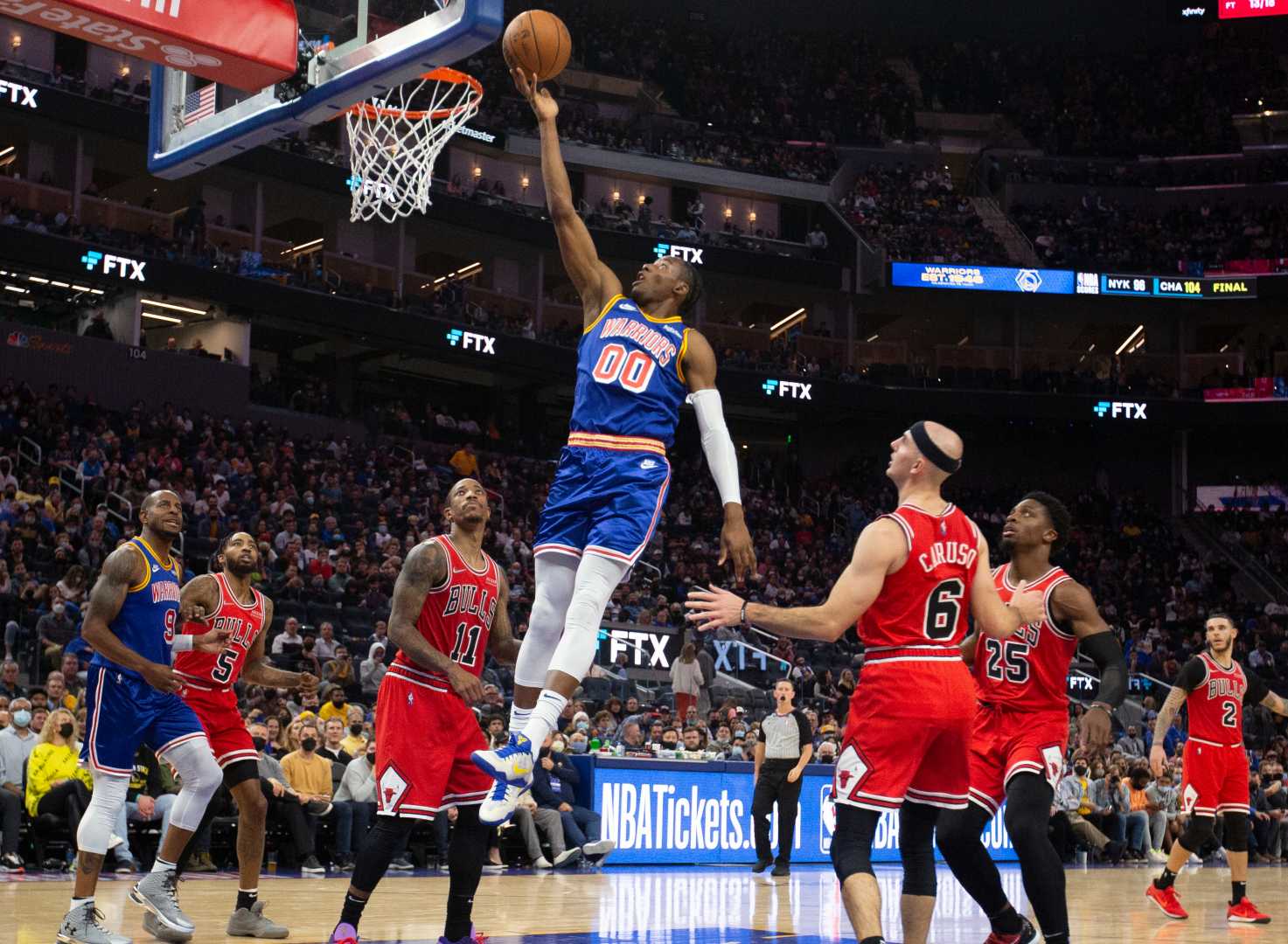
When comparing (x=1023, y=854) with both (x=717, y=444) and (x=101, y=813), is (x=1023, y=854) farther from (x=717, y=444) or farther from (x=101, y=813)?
(x=101, y=813)

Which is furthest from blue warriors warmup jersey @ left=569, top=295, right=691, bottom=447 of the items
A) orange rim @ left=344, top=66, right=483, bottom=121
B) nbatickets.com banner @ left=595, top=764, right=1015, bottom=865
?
nbatickets.com banner @ left=595, top=764, right=1015, bottom=865

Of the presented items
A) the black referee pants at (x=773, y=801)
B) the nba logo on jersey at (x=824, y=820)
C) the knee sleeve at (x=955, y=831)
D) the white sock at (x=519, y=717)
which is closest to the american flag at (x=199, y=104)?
the white sock at (x=519, y=717)

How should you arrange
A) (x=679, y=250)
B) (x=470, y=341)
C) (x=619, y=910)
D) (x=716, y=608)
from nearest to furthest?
(x=716, y=608) < (x=619, y=910) < (x=470, y=341) < (x=679, y=250)

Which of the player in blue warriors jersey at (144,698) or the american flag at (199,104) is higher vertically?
the american flag at (199,104)

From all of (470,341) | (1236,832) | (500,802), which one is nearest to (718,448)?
(500,802)

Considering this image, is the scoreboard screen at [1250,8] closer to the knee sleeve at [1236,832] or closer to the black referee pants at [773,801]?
the black referee pants at [773,801]

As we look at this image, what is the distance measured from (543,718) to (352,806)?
330 inches

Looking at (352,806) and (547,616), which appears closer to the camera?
(547,616)

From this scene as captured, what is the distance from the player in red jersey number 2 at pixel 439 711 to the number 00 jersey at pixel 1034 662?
2.65m

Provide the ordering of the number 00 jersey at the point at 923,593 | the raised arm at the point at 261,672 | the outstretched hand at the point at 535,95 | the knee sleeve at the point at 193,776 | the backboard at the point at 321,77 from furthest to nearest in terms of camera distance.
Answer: the raised arm at the point at 261,672
the knee sleeve at the point at 193,776
the backboard at the point at 321,77
the outstretched hand at the point at 535,95
the number 00 jersey at the point at 923,593

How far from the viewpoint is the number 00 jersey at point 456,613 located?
24.4 feet

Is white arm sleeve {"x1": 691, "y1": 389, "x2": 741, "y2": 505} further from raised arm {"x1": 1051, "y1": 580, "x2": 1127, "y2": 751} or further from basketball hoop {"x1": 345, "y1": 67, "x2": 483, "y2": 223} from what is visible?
basketball hoop {"x1": 345, "y1": 67, "x2": 483, "y2": 223}

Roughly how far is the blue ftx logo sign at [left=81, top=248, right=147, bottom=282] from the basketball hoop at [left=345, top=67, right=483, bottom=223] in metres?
14.4

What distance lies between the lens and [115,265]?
29031 mm
